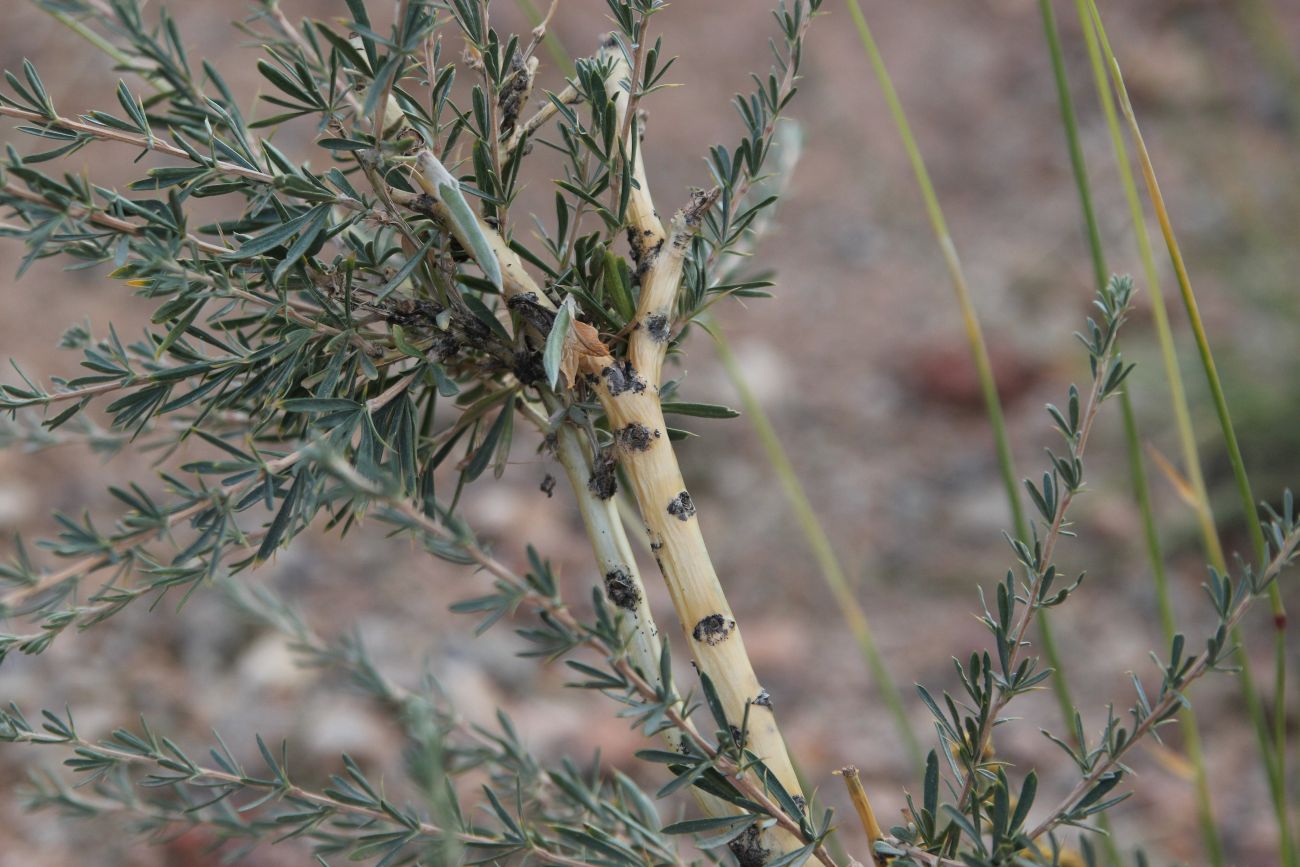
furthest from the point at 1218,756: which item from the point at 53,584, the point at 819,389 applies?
the point at 53,584

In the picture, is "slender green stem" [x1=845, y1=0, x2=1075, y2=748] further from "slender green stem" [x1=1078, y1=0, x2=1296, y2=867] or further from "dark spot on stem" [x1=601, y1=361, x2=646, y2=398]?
"dark spot on stem" [x1=601, y1=361, x2=646, y2=398]

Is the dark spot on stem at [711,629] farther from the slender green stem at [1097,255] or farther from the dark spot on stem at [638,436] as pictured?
the slender green stem at [1097,255]

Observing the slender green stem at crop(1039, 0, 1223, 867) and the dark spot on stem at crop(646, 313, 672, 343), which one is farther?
the slender green stem at crop(1039, 0, 1223, 867)

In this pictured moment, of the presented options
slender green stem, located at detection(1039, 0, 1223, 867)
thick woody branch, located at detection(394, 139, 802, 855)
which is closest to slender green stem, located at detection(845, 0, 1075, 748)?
slender green stem, located at detection(1039, 0, 1223, 867)

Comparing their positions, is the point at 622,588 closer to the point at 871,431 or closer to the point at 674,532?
the point at 674,532

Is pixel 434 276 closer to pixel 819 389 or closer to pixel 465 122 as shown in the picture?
pixel 465 122
